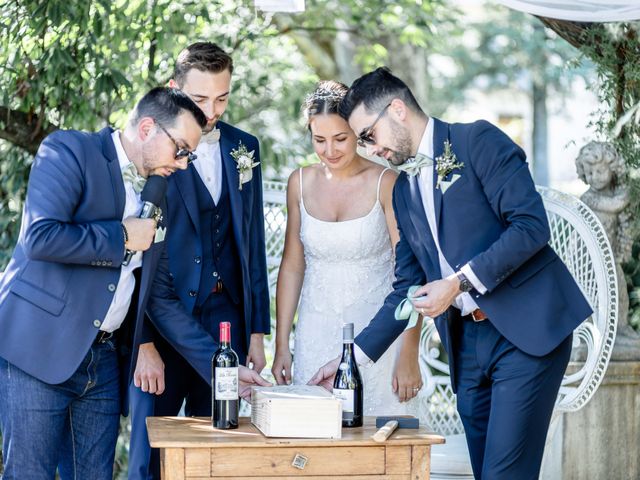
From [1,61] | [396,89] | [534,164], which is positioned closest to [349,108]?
[396,89]

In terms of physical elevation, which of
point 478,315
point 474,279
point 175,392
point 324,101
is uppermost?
point 324,101

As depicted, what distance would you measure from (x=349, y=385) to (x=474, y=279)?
53 centimetres

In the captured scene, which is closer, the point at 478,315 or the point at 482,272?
the point at 482,272

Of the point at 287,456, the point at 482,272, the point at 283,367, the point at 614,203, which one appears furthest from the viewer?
the point at 614,203

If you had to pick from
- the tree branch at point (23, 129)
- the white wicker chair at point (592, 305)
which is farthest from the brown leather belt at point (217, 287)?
the tree branch at point (23, 129)

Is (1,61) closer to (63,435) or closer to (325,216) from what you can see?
(325,216)

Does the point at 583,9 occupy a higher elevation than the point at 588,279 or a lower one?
higher

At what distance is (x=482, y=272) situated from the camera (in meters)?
3.41

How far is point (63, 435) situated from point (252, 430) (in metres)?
0.72

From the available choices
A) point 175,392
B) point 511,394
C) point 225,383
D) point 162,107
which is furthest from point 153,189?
point 511,394

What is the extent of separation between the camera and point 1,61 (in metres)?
5.24

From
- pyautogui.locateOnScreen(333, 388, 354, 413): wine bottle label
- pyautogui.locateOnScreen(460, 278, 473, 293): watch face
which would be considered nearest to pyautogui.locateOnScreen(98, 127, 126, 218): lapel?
pyautogui.locateOnScreen(333, 388, 354, 413): wine bottle label

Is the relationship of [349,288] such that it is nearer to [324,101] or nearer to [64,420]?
[324,101]

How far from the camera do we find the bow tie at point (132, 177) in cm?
348
